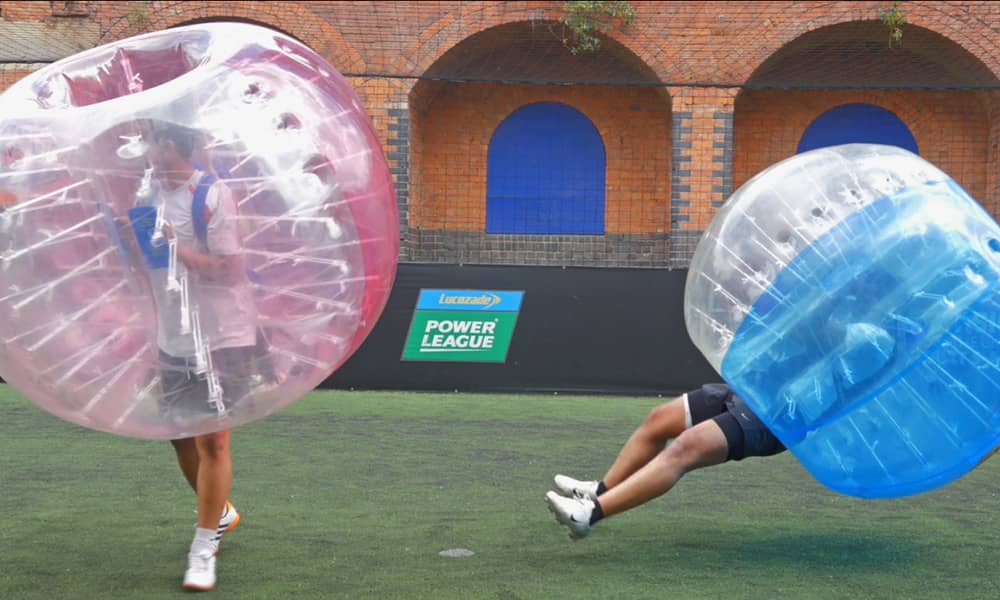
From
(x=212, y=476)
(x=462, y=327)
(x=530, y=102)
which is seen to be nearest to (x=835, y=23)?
(x=530, y=102)

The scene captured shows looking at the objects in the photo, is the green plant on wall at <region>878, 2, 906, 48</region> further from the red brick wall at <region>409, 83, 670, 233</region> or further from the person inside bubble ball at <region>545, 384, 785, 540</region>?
the person inside bubble ball at <region>545, 384, 785, 540</region>

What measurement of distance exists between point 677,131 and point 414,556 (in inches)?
464

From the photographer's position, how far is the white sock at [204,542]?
154 inches

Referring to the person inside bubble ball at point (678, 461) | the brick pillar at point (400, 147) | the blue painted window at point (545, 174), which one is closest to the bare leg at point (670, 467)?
the person inside bubble ball at point (678, 461)

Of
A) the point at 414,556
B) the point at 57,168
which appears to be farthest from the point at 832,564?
the point at 57,168

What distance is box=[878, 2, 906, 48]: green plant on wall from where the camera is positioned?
14.9 m

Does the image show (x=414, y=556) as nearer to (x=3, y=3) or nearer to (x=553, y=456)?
(x=553, y=456)

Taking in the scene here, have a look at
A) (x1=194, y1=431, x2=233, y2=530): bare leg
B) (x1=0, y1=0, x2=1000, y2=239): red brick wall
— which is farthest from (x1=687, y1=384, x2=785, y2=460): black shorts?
(x1=0, y1=0, x2=1000, y2=239): red brick wall

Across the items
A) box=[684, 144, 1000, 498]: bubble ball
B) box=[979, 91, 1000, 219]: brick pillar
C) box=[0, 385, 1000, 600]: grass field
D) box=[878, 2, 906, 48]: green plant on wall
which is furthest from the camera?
box=[979, 91, 1000, 219]: brick pillar

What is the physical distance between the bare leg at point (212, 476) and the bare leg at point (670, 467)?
1365 millimetres

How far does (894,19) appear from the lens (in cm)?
1491

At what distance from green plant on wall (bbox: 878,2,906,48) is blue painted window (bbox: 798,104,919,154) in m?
1.78

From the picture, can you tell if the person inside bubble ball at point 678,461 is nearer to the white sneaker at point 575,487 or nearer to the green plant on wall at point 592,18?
the white sneaker at point 575,487

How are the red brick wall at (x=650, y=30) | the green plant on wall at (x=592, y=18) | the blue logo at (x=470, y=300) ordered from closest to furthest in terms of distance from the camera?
the blue logo at (x=470, y=300), the red brick wall at (x=650, y=30), the green plant on wall at (x=592, y=18)
